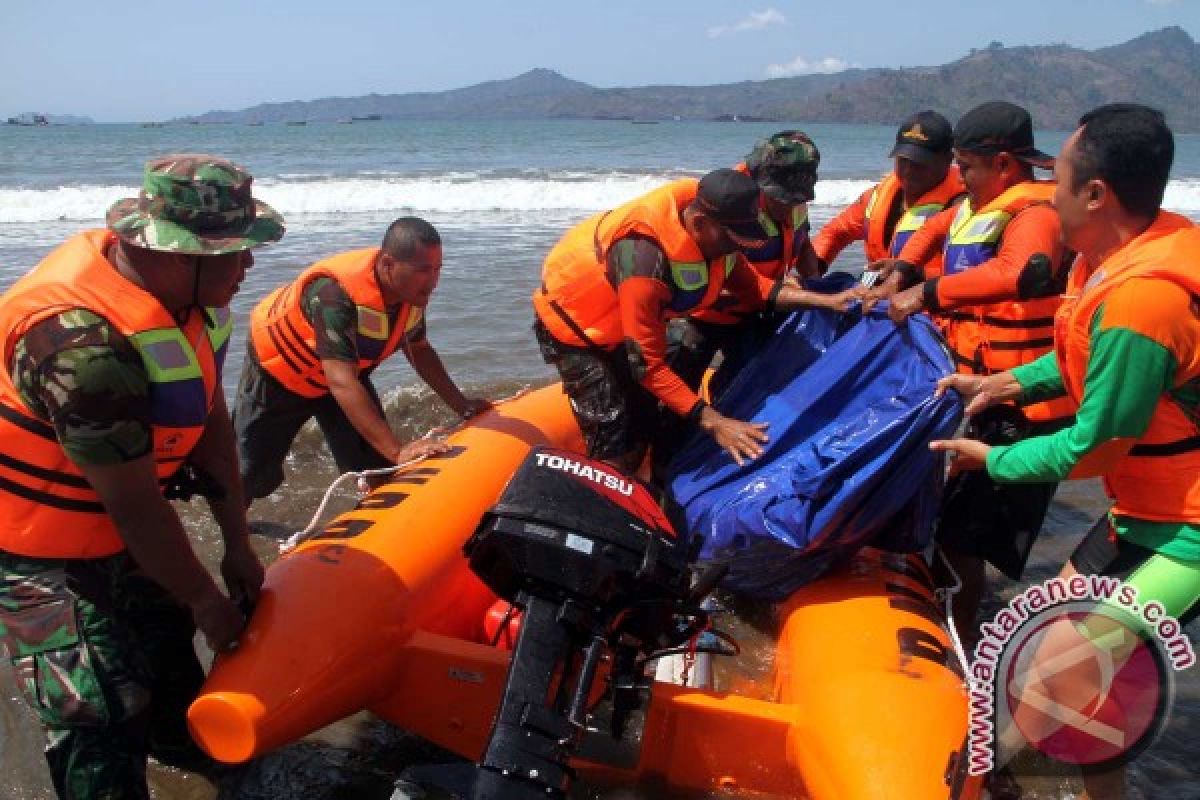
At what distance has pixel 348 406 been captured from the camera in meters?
3.61

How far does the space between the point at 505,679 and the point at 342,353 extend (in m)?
1.79

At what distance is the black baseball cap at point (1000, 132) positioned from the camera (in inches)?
126

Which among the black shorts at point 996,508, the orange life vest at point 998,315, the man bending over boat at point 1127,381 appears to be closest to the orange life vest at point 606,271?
the orange life vest at point 998,315

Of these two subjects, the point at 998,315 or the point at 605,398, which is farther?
the point at 605,398

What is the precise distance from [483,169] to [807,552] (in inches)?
885

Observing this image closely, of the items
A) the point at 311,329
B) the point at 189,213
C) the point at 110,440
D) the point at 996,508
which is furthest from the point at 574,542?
the point at 311,329

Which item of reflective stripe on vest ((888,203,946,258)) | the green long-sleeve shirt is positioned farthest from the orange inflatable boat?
reflective stripe on vest ((888,203,946,258))

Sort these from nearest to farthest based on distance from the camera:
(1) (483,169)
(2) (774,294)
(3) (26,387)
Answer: (3) (26,387) → (2) (774,294) → (1) (483,169)

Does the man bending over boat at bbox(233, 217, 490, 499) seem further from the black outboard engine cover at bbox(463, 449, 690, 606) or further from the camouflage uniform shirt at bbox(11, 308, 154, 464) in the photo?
the camouflage uniform shirt at bbox(11, 308, 154, 464)

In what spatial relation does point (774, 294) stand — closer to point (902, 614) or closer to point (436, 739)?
point (902, 614)

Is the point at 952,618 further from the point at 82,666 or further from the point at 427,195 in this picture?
the point at 427,195

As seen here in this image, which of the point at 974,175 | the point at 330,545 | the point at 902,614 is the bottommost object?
the point at 902,614

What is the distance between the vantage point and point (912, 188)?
163 inches

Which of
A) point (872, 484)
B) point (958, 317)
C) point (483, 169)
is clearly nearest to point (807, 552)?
point (872, 484)
